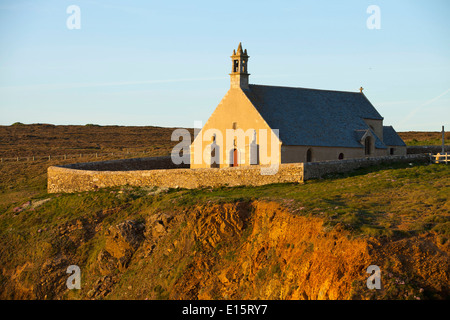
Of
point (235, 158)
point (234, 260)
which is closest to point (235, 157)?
point (235, 158)

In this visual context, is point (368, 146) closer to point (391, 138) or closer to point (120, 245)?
point (391, 138)

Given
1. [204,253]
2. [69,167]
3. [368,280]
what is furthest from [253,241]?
[69,167]

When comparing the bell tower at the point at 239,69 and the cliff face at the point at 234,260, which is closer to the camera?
the cliff face at the point at 234,260

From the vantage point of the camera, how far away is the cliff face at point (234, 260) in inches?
944

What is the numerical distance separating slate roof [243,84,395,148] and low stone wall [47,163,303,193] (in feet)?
21.8

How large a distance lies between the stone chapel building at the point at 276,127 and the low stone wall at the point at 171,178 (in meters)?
5.97

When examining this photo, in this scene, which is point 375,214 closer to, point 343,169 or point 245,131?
point 343,169

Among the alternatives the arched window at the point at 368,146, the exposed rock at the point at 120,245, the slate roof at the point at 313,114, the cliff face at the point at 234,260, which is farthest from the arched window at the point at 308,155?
the exposed rock at the point at 120,245

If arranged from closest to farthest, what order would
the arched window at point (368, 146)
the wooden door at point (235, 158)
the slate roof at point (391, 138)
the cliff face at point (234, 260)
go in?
the cliff face at point (234, 260), the wooden door at point (235, 158), the arched window at point (368, 146), the slate roof at point (391, 138)

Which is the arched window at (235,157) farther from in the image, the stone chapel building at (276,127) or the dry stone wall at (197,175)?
the dry stone wall at (197,175)

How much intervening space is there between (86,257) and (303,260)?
14935 millimetres

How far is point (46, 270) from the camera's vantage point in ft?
119

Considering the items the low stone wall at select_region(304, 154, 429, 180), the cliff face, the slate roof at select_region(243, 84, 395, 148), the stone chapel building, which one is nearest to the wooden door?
the stone chapel building

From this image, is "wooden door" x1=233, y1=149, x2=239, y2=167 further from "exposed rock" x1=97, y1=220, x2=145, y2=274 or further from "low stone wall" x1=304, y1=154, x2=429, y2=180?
"exposed rock" x1=97, y1=220, x2=145, y2=274
